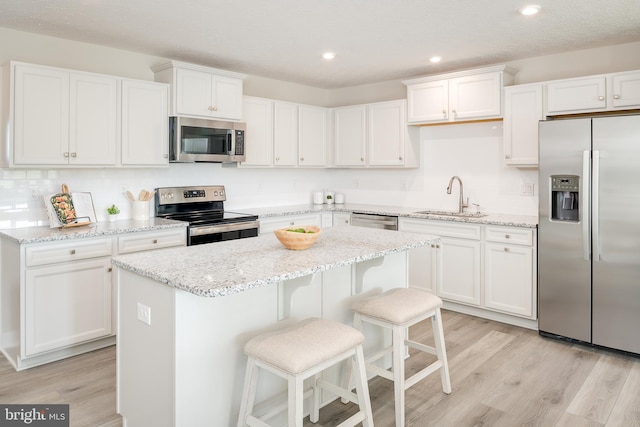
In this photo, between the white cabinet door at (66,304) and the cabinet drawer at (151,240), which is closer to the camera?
the white cabinet door at (66,304)

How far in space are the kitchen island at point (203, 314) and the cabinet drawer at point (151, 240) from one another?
46.1 inches

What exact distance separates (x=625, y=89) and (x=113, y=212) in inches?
165

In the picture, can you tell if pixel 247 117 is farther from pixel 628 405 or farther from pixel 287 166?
pixel 628 405

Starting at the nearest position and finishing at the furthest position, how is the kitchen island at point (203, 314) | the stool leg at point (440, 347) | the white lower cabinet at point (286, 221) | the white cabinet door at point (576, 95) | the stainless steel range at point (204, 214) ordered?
the kitchen island at point (203, 314) → the stool leg at point (440, 347) → the white cabinet door at point (576, 95) → the stainless steel range at point (204, 214) → the white lower cabinet at point (286, 221)

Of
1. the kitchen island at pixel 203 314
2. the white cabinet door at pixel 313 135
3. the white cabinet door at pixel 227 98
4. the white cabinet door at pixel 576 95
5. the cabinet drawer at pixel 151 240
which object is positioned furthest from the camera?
the white cabinet door at pixel 313 135

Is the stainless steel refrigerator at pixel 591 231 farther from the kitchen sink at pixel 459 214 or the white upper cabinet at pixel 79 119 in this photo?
the white upper cabinet at pixel 79 119

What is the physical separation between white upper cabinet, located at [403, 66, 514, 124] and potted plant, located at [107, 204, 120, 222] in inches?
117

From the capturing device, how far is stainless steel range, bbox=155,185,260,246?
3932 mm

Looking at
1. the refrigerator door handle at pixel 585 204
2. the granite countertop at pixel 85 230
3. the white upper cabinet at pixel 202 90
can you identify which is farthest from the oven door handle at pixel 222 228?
the refrigerator door handle at pixel 585 204

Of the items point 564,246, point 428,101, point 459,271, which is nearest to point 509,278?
point 459,271

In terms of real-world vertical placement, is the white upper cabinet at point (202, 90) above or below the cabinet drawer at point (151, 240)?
above

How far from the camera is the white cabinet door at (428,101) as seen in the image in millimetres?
4504

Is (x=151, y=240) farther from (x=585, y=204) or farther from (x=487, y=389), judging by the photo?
(x=585, y=204)

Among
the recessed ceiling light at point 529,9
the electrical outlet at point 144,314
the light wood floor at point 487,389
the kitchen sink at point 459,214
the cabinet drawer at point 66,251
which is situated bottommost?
the light wood floor at point 487,389
